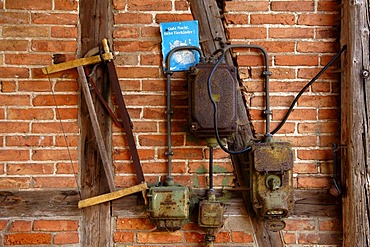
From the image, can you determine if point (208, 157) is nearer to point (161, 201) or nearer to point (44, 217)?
point (161, 201)

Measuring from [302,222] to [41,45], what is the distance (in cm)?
176

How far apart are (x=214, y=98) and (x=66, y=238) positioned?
1.12m

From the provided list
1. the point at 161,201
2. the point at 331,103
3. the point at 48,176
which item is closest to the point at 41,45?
the point at 48,176

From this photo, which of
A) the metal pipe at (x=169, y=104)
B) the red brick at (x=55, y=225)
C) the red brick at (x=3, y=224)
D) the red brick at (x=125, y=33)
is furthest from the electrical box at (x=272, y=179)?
the red brick at (x=3, y=224)

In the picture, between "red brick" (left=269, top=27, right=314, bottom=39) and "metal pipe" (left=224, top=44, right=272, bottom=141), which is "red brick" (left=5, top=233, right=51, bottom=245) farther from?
"red brick" (left=269, top=27, right=314, bottom=39)

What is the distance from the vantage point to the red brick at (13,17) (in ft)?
6.50

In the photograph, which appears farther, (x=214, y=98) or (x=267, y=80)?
(x=267, y=80)

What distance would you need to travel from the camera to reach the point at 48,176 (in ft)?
6.52

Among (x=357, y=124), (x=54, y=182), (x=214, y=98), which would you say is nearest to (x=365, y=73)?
(x=357, y=124)

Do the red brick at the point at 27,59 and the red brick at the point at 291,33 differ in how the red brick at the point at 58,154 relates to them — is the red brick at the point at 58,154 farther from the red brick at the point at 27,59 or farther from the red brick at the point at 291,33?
the red brick at the point at 291,33

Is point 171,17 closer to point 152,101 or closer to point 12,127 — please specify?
point 152,101

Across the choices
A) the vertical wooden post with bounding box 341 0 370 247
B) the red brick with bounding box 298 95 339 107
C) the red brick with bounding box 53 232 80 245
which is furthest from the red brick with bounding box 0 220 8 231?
the vertical wooden post with bounding box 341 0 370 247

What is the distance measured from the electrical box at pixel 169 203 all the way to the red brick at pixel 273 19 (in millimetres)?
1018

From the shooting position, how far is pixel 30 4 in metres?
1.98
